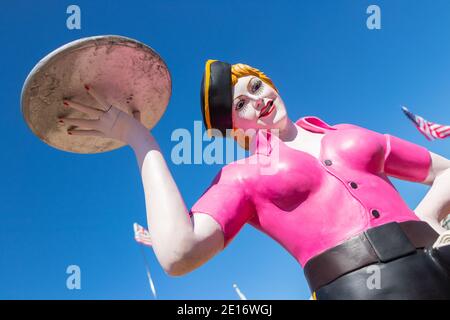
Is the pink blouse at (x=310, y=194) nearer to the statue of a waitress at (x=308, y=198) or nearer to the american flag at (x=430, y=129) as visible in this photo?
the statue of a waitress at (x=308, y=198)

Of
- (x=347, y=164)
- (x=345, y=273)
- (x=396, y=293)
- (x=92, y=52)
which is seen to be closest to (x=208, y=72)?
(x=92, y=52)

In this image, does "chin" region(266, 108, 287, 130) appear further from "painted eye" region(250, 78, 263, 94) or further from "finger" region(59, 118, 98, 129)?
"finger" region(59, 118, 98, 129)

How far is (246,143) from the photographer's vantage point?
9.96 ft

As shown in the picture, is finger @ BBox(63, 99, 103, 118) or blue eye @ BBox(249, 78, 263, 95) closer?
finger @ BBox(63, 99, 103, 118)

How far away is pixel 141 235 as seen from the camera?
11.2ft

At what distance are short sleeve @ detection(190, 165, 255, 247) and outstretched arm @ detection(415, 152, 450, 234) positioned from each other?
93 cm

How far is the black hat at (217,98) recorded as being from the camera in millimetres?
2961

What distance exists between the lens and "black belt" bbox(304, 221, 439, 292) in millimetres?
2246

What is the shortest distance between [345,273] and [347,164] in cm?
61

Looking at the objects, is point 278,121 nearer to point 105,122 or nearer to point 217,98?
point 217,98

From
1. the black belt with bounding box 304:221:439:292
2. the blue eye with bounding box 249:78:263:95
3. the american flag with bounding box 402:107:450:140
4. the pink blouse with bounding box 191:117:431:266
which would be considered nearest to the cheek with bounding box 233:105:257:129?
the blue eye with bounding box 249:78:263:95

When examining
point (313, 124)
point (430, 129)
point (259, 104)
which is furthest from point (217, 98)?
point (430, 129)

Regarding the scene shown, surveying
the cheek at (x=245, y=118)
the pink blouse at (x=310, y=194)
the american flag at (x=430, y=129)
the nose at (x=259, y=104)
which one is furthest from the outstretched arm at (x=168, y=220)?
the american flag at (x=430, y=129)
